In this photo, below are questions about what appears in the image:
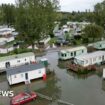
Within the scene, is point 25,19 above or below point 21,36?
above

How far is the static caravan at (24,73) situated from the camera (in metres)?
24.4

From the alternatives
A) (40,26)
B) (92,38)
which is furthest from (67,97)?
(92,38)

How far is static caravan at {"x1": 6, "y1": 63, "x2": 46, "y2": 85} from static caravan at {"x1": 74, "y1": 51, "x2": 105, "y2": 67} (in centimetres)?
593

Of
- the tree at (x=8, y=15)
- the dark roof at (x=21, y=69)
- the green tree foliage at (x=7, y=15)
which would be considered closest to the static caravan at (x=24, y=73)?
the dark roof at (x=21, y=69)

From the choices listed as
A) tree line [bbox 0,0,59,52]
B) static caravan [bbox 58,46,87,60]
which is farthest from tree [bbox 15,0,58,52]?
static caravan [bbox 58,46,87,60]

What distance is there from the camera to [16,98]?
66.2 feet

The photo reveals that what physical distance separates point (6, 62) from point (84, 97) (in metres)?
13.2

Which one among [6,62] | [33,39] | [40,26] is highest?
[40,26]

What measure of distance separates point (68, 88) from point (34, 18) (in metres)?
16.0

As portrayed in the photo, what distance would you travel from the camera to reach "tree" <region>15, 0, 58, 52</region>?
35.3 metres

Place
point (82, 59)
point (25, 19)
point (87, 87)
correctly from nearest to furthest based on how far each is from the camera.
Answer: point (87, 87) < point (82, 59) < point (25, 19)

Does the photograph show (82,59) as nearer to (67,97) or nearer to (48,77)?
(48,77)

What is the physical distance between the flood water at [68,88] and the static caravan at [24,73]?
638 millimetres

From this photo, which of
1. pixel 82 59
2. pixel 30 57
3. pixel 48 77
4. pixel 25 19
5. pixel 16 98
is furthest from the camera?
pixel 25 19
